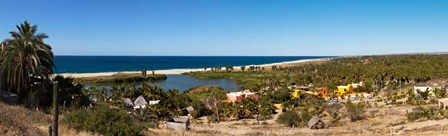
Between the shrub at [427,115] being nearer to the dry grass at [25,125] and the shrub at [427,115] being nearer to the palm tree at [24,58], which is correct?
the dry grass at [25,125]

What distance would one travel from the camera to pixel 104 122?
23047 millimetres

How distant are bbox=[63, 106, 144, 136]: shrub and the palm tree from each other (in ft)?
38.9

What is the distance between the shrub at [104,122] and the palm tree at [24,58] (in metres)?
11.9

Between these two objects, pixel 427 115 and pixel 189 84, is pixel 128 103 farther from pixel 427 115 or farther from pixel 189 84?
pixel 189 84

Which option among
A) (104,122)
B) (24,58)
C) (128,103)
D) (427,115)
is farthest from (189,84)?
(104,122)

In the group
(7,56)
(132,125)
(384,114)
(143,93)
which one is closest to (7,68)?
(7,56)

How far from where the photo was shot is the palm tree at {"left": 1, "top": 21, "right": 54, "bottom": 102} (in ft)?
109

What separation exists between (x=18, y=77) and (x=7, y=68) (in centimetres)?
120

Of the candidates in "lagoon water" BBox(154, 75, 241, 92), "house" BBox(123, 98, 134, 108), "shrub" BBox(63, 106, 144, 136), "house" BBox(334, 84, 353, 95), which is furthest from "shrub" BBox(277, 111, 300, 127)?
"lagoon water" BBox(154, 75, 241, 92)

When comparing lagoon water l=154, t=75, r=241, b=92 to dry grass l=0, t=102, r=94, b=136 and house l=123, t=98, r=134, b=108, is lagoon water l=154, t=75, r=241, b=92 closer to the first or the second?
house l=123, t=98, r=134, b=108

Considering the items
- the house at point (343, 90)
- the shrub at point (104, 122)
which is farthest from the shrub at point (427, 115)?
the house at point (343, 90)

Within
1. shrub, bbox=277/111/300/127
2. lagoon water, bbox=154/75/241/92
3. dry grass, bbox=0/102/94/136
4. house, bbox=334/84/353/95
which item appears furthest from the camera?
lagoon water, bbox=154/75/241/92

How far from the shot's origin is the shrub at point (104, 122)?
74.4ft

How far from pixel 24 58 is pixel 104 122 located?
1409 cm
